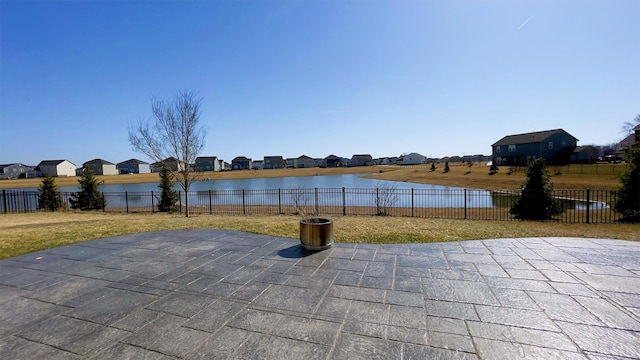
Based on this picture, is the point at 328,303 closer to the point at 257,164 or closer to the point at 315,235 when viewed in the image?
the point at 315,235

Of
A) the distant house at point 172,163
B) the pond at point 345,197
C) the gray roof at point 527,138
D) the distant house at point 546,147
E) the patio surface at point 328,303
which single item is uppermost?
the gray roof at point 527,138

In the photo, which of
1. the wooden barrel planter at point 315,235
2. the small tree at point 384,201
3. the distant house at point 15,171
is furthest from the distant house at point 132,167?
the wooden barrel planter at point 315,235

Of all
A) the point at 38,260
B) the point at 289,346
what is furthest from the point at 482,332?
the point at 38,260

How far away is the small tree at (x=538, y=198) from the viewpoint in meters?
11.3

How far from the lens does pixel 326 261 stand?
440cm

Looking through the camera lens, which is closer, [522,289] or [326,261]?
[522,289]

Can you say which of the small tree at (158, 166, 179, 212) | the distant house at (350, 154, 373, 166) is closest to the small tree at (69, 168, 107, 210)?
the small tree at (158, 166, 179, 212)

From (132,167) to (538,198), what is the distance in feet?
334

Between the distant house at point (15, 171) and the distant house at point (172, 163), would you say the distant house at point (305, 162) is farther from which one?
the distant house at point (172, 163)

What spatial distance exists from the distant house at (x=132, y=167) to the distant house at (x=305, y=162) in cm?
4659

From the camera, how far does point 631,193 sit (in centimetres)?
958

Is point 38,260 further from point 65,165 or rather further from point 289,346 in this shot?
point 65,165

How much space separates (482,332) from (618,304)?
1716mm

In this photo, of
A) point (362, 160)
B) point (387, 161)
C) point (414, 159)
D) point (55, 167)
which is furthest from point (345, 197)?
point (387, 161)
